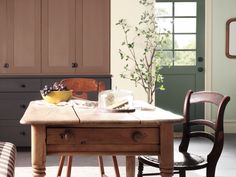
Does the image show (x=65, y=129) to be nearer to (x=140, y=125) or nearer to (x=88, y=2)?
(x=140, y=125)

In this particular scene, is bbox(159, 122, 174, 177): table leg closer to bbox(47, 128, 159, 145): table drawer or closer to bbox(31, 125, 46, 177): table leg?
bbox(47, 128, 159, 145): table drawer

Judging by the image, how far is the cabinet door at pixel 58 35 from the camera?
5430mm

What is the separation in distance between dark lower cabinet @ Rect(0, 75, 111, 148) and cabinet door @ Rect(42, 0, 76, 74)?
23 centimetres

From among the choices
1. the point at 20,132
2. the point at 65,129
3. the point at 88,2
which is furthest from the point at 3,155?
the point at 88,2

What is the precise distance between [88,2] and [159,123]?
3581 millimetres

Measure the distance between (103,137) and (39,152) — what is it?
0.30 m

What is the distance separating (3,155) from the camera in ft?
8.37

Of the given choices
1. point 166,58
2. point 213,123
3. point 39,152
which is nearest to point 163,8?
point 166,58

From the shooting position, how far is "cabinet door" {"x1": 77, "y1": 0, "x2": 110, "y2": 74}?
5.45 meters

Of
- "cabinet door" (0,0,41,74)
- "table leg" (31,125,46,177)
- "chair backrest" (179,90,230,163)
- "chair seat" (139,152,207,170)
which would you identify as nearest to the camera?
"table leg" (31,125,46,177)

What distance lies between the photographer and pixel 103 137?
2.10 metres

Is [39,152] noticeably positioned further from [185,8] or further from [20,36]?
[185,8]

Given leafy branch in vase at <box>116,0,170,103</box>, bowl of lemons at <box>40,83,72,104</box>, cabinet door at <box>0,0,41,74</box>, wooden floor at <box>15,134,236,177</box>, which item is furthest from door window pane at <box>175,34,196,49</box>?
bowl of lemons at <box>40,83,72,104</box>

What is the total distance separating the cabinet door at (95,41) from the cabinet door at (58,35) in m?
0.13
